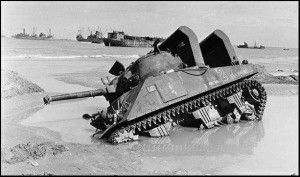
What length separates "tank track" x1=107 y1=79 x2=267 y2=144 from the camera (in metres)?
8.70

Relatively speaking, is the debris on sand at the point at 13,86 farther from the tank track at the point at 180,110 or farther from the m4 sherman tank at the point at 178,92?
the tank track at the point at 180,110

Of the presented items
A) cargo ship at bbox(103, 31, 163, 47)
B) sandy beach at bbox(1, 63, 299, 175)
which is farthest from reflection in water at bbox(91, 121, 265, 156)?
cargo ship at bbox(103, 31, 163, 47)


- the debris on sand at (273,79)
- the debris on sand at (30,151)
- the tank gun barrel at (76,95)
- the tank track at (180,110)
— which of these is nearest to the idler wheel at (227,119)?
the tank track at (180,110)

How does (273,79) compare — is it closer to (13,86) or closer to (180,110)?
(180,110)

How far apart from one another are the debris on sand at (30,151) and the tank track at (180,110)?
4.73ft

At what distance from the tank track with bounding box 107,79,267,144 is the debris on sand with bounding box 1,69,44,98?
23.5 ft

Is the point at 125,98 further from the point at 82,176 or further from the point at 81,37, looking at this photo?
the point at 81,37

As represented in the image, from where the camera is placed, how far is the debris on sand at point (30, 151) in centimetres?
682

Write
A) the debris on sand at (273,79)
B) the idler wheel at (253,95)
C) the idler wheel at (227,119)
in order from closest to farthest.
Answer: the idler wheel at (227,119)
the idler wheel at (253,95)
the debris on sand at (273,79)

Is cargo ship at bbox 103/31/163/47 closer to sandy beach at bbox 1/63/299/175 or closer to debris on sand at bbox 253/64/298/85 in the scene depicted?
debris on sand at bbox 253/64/298/85

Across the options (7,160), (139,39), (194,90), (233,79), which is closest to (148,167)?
(7,160)

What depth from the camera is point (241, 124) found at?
1064 cm

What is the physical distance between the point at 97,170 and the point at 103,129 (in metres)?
3.01

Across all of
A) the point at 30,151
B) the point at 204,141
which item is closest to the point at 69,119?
the point at 30,151
